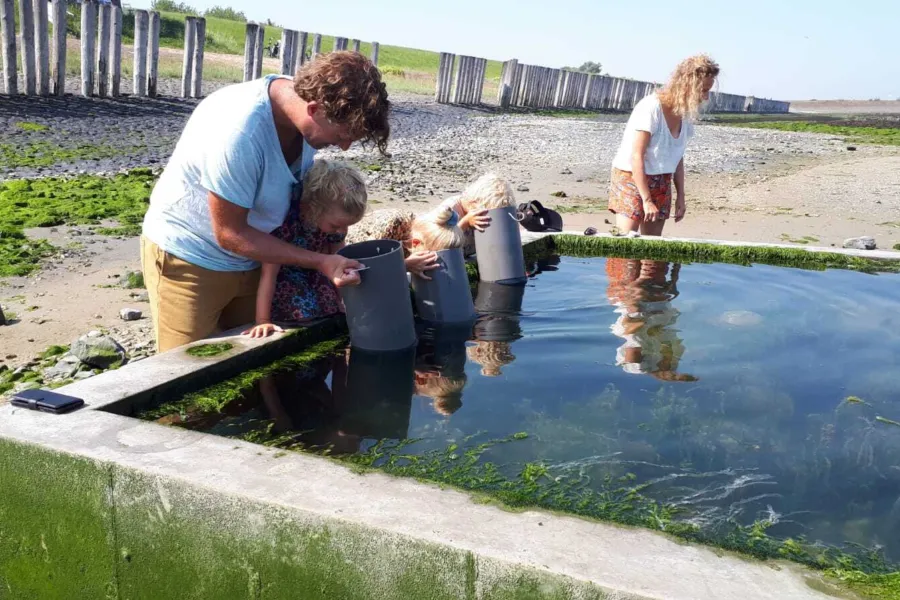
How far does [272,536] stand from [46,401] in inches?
41.5

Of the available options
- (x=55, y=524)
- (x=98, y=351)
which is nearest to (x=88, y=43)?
(x=98, y=351)

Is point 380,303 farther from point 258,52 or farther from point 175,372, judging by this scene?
point 258,52

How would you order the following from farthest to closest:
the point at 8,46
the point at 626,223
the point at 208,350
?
the point at 8,46, the point at 626,223, the point at 208,350

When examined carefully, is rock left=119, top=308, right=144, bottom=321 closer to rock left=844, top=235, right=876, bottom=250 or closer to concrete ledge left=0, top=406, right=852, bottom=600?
concrete ledge left=0, top=406, right=852, bottom=600

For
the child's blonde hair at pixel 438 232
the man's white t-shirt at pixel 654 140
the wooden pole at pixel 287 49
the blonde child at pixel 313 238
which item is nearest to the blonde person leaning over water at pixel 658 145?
the man's white t-shirt at pixel 654 140

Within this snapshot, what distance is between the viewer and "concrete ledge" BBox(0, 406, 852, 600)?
2.19 metres

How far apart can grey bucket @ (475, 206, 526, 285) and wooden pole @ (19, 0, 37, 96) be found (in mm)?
13167

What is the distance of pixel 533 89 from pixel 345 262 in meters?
41.2

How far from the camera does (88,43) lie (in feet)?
58.3

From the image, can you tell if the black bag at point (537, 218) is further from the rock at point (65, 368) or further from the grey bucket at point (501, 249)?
the rock at point (65, 368)

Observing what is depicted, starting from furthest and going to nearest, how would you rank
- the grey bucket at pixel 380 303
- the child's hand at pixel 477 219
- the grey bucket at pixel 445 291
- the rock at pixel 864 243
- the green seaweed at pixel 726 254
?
the rock at pixel 864 243 → the green seaweed at pixel 726 254 → the child's hand at pixel 477 219 → the grey bucket at pixel 445 291 → the grey bucket at pixel 380 303

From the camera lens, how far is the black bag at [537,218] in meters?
7.56

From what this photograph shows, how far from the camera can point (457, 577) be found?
7.36 ft

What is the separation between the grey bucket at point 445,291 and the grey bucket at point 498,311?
0.16 metres
